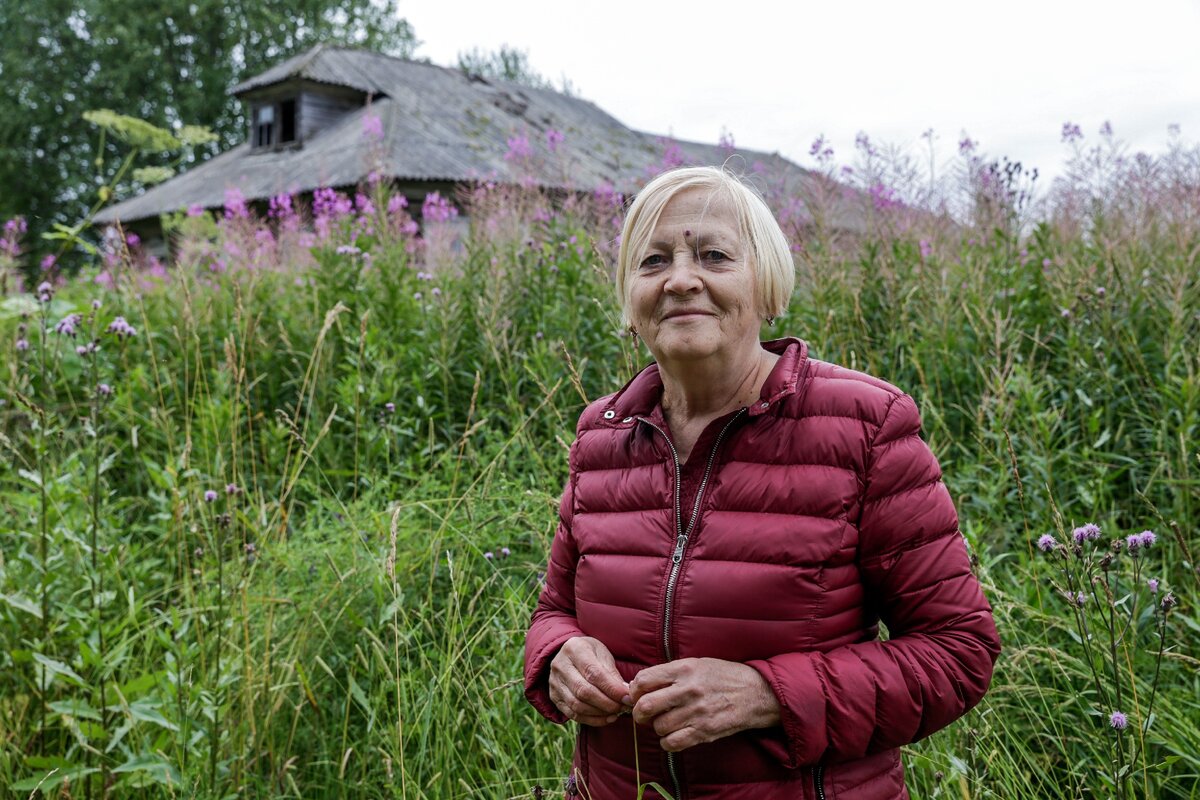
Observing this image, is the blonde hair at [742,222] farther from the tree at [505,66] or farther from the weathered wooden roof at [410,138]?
the tree at [505,66]

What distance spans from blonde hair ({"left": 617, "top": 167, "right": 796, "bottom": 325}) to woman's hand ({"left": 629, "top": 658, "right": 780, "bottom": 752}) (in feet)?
2.36

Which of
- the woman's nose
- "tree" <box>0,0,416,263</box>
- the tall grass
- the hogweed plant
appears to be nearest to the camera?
the woman's nose

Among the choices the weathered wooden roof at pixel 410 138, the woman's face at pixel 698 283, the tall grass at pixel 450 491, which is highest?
the weathered wooden roof at pixel 410 138

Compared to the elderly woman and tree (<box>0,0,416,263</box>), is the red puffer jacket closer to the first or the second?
the elderly woman

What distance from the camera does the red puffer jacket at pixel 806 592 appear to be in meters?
1.57

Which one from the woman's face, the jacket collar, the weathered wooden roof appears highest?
the weathered wooden roof

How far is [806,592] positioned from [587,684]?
16.5 inches

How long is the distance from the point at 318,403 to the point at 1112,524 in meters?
3.44

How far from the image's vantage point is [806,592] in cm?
162

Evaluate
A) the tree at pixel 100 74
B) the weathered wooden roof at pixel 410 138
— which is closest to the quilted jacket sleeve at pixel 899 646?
the weathered wooden roof at pixel 410 138

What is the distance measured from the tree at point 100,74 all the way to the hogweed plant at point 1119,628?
121ft

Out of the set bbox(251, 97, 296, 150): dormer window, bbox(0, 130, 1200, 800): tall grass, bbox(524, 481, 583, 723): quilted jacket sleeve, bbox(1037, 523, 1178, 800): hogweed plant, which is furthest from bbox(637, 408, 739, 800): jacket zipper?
bbox(251, 97, 296, 150): dormer window

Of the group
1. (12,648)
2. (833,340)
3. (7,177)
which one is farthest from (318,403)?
(7,177)

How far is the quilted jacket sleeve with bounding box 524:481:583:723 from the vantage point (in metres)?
1.88
